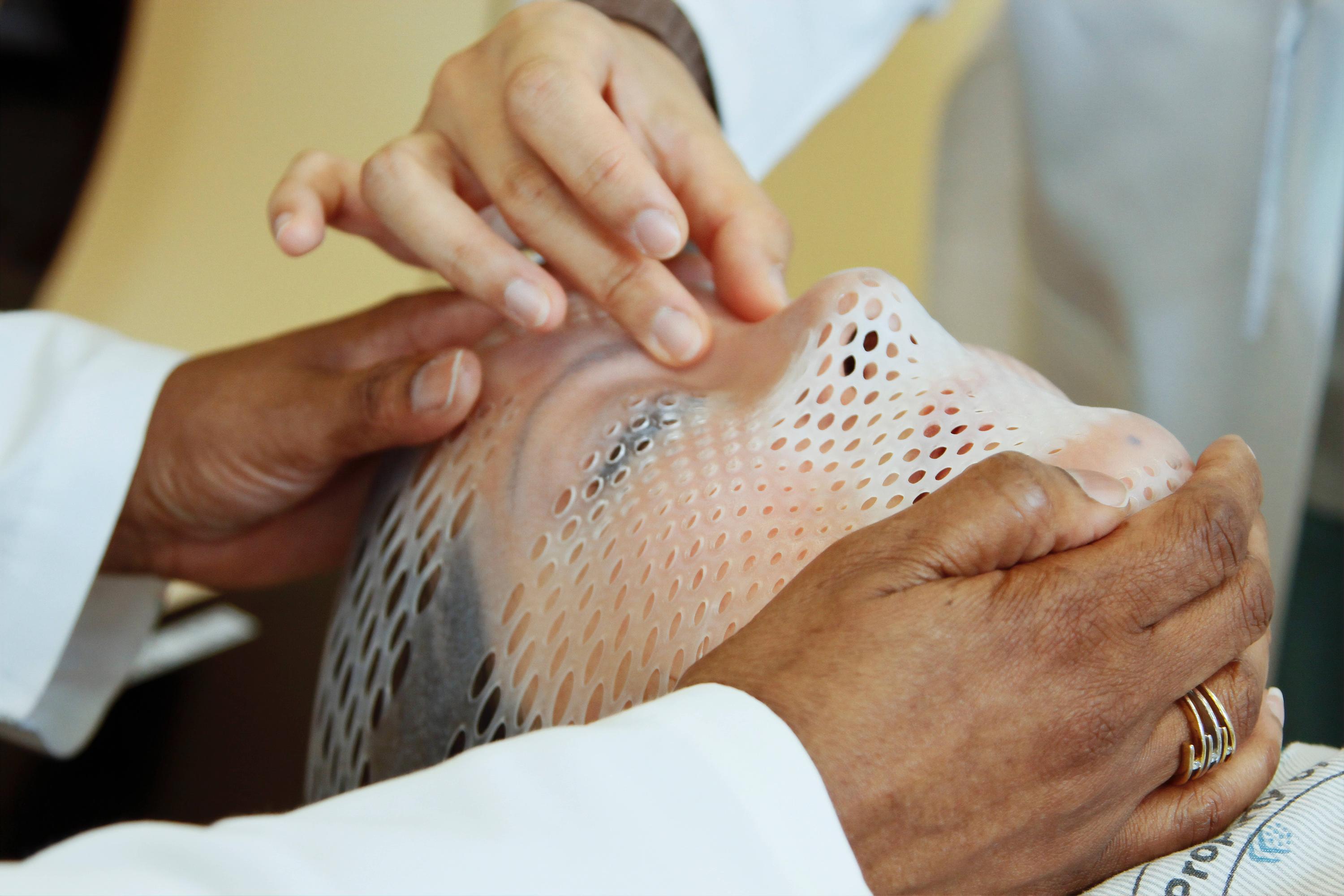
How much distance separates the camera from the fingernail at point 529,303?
1.73ft

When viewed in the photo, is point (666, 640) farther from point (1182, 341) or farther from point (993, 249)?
point (993, 249)

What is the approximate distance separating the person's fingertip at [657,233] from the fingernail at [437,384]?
10 cm

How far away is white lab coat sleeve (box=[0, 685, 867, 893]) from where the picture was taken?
0.26m

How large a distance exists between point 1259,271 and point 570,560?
0.70 metres

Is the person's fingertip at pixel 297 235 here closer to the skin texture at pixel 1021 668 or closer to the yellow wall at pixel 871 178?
the skin texture at pixel 1021 668

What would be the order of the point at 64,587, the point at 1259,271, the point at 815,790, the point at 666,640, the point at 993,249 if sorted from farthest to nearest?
the point at 993,249 < the point at 1259,271 < the point at 64,587 < the point at 666,640 < the point at 815,790

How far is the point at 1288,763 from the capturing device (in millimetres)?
427

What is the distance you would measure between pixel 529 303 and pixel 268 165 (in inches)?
49.0

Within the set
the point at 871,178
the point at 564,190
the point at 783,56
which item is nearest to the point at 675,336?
the point at 564,190

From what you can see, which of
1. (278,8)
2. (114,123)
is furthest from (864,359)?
(114,123)

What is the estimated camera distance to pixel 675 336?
0.51m

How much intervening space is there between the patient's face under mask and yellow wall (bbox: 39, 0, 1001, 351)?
45.2 inches

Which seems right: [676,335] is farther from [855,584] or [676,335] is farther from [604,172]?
[855,584]

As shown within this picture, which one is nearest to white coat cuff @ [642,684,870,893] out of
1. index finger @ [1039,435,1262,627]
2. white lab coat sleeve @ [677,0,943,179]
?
index finger @ [1039,435,1262,627]
